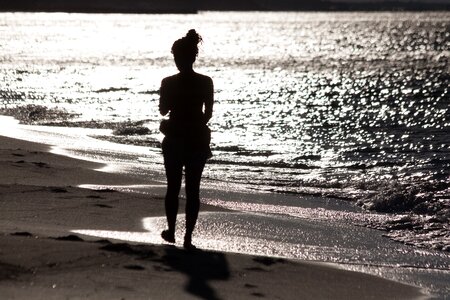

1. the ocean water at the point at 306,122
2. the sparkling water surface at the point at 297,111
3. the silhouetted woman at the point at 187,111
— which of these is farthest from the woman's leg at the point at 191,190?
the sparkling water surface at the point at 297,111

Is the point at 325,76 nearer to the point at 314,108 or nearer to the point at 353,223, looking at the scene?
the point at 314,108

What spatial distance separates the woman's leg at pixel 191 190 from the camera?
8.41 meters

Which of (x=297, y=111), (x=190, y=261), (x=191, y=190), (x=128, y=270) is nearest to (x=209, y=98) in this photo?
(x=191, y=190)

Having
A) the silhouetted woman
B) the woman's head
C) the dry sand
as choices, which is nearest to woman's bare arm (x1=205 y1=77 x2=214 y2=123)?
the silhouetted woman

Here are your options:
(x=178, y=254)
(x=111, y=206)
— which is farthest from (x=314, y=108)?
(x=178, y=254)

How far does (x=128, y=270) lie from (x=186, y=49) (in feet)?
6.70

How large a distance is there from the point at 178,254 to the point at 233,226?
7.41 ft

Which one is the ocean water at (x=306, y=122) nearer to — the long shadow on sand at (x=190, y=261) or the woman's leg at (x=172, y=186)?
the woman's leg at (x=172, y=186)

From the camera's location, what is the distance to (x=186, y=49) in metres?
8.35

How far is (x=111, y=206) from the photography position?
1053cm

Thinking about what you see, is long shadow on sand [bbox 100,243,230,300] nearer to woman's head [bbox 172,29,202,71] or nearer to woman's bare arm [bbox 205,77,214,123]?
woman's bare arm [bbox 205,77,214,123]

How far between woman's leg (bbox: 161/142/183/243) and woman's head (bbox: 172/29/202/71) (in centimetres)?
75

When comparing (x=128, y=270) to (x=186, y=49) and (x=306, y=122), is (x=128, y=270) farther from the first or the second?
(x=306, y=122)

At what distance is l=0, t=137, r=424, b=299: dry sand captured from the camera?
22.1 ft
